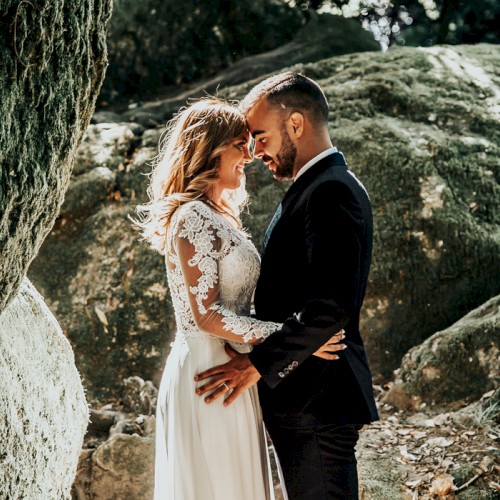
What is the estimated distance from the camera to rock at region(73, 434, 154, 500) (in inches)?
196

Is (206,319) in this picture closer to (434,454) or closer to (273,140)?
(273,140)

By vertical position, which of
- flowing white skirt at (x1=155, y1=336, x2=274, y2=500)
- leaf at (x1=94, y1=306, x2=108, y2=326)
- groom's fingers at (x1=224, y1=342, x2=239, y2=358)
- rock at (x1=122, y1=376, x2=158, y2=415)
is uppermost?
groom's fingers at (x1=224, y1=342, x2=239, y2=358)

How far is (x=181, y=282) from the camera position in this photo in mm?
3467

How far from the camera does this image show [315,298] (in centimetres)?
306

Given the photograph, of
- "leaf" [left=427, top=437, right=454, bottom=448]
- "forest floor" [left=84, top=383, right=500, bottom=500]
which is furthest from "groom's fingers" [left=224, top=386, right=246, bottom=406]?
"leaf" [left=427, top=437, right=454, bottom=448]

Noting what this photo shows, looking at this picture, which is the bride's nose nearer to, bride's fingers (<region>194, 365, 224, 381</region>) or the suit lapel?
the suit lapel

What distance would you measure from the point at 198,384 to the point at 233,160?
1.07m

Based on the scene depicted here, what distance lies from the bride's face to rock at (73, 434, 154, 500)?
2.13 metres

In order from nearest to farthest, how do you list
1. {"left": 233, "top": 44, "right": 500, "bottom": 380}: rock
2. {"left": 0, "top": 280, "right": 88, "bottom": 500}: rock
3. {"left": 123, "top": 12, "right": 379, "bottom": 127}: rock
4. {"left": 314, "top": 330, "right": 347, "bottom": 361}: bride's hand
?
{"left": 0, "top": 280, "right": 88, "bottom": 500}: rock, {"left": 314, "top": 330, "right": 347, "bottom": 361}: bride's hand, {"left": 233, "top": 44, "right": 500, "bottom": 380}: rock, {"left": 123, "top": 12, "right": 379, "bottom": 127}: rock

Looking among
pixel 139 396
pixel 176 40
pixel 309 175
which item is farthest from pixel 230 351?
pixel 176 40

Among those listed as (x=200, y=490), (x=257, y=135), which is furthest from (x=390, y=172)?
(x=200, y=490)

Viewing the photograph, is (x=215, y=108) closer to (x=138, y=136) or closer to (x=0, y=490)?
(x=0, y=490)

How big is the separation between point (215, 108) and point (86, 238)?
356 cm

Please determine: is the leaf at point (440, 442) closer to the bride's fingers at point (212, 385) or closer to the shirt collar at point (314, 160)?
the bride's fingers at point (212, 385)
